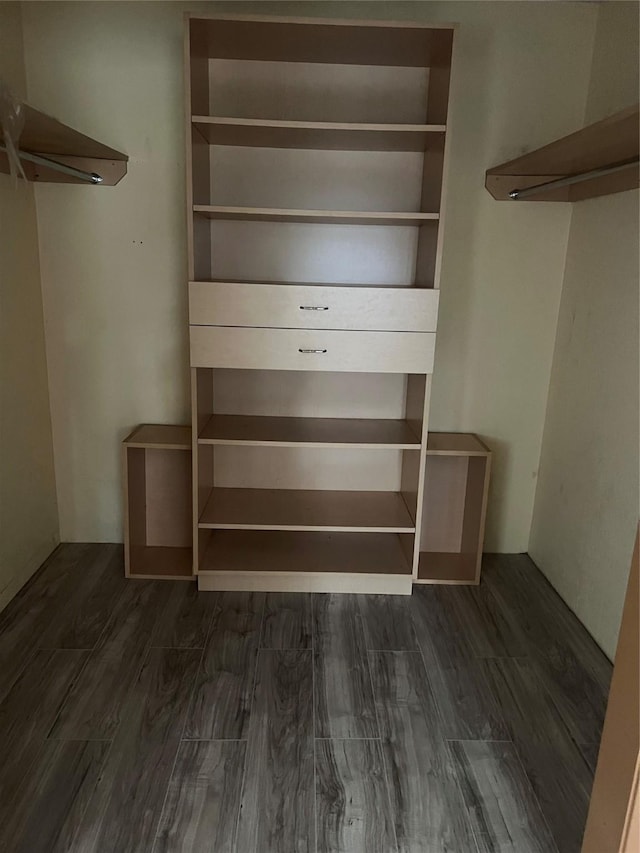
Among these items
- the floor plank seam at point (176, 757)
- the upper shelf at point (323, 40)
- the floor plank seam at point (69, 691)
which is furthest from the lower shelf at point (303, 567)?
the upper shelf at point (323, 40)

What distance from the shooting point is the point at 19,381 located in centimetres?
246

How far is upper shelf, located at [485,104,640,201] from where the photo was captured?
61.4 inches

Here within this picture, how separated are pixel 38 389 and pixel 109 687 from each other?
4.41ft

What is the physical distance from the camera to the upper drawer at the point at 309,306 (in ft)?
7.13

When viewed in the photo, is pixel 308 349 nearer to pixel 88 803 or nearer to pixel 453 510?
pixel 453 510

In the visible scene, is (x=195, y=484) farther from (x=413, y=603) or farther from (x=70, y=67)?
(x=70, y=67)

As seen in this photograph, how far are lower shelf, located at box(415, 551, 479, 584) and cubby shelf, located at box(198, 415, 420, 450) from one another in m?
0.65

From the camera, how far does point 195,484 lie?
239cm

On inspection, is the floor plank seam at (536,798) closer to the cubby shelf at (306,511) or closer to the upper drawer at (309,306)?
the cubby shelf at (306,511)

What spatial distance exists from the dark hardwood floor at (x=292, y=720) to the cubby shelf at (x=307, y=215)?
1.53 metres

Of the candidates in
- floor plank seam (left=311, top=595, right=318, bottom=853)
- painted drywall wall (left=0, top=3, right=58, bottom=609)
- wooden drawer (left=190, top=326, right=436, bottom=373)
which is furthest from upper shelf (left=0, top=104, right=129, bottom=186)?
floor plank seam (left=311, top=595, right=318, bottom=853)

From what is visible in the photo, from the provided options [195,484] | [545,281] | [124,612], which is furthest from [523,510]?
[124,612]

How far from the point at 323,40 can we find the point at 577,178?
103 centimetres

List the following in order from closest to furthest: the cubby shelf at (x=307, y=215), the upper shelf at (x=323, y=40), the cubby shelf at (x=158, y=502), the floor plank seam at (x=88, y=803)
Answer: the floor plank seam at (x=88, y=803) → the upper shelf at (x=323, y=40) → the cubby shelf at (x=307, y=215) → the cubby shelf at (x=158, y=502)
